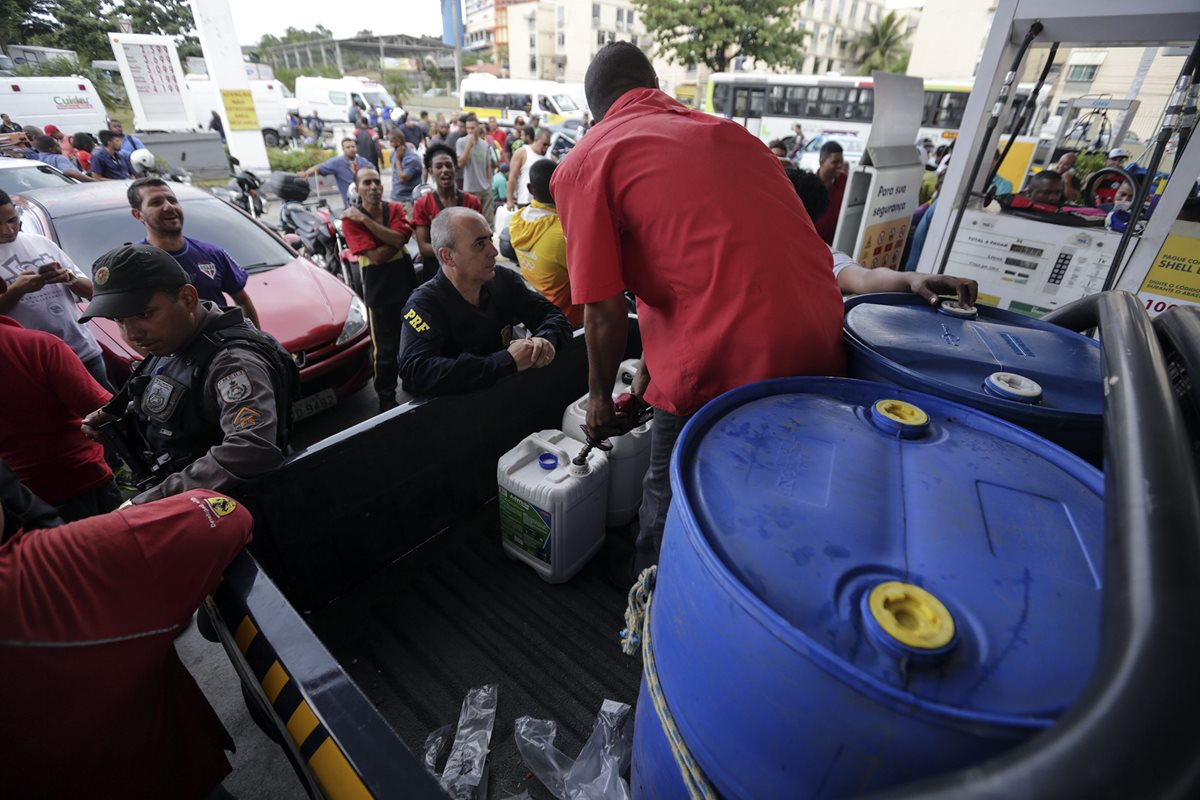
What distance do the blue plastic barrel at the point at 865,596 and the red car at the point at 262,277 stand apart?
3.34m

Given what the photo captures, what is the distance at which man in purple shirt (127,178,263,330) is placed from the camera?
3.20 metres

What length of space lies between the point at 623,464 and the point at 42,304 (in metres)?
3.29

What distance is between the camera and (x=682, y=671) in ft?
3.15

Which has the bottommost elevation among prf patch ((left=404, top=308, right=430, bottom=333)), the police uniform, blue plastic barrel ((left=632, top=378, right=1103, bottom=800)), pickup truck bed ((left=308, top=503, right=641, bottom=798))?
pickup truck bed ((left=308, top=503, right=641, bottom=798))

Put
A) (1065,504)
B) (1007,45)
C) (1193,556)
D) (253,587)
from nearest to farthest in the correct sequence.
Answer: (1193,556)
(1065,504)
(253,587)
(1007,45)

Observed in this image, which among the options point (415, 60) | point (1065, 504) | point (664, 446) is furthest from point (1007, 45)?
point (415, 60)

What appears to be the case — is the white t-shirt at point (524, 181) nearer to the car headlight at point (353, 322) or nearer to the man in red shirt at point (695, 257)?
the car headlight at point (353, 322)

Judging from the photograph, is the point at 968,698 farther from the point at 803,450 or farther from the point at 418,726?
the point at 418,726

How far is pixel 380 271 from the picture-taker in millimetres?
4188

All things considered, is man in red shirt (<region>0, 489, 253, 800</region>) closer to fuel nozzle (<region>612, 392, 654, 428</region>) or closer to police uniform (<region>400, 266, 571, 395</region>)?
police uniform (<region>400, 266, 571, 395</region>)

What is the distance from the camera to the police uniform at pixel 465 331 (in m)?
2.31

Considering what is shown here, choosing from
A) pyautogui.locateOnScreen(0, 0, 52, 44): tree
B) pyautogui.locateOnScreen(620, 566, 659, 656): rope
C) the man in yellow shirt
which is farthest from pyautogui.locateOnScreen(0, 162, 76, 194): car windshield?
pyautogui.locateOnScreen(0, 0, 52, 44): tree

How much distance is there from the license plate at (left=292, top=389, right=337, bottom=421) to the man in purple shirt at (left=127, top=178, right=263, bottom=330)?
54 cm

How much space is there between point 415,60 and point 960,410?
69.6 m
